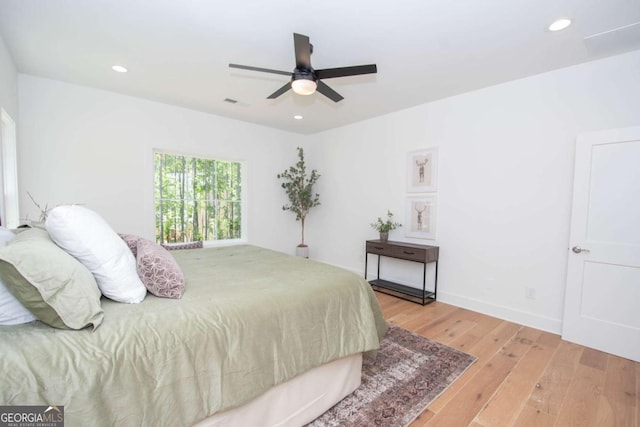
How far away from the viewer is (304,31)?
2258mm

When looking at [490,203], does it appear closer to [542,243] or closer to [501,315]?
[542,243]

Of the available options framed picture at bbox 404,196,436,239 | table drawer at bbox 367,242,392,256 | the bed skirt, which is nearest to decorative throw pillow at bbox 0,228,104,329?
the bed skirt

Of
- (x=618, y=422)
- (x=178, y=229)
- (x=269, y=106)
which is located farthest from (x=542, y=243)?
(x=178, y=229)

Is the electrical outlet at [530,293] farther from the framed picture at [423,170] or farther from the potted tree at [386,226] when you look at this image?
the potted tree at [386,226]

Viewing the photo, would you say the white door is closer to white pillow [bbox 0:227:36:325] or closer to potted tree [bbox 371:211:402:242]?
potted tree [bbox 371:211:402:242]

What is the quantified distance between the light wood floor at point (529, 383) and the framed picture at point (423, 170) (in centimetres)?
181

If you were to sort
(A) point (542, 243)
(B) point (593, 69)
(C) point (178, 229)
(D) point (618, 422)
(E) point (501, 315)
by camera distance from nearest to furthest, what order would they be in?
(D) point (618, 422)
(B) point (593, 69)
(A) point (542, 243)
(E) point (501, 315)
(C) point (178, 229)

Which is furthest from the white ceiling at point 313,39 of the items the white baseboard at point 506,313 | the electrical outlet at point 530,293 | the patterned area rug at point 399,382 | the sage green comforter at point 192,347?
the patterned area rug at point 399,382

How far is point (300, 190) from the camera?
5.42 meters

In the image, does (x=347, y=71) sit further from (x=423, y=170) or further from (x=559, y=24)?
(x=423, y=170)

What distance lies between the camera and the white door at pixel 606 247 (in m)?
2.48

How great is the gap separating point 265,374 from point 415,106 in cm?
383

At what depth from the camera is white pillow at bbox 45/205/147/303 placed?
1312 millimetres

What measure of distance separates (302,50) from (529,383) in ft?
9.73
